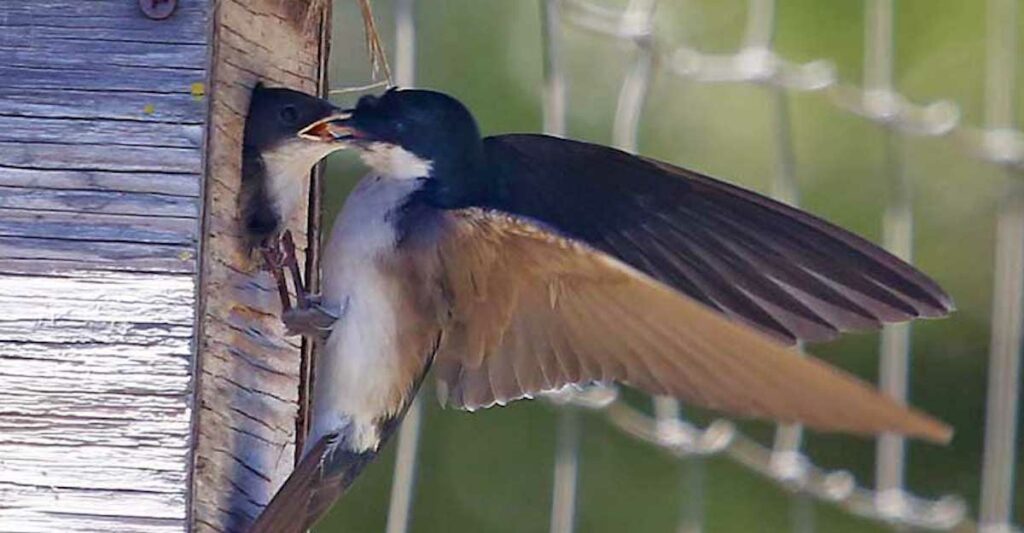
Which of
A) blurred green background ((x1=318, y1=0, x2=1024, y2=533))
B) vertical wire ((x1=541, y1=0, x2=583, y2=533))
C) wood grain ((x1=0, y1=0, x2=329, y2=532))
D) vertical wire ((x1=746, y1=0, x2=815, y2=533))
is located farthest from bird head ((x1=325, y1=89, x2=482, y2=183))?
blurred green background ((x1=318, y1=0, x2=1024, y2=533))

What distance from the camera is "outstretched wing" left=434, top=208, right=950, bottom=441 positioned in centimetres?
185

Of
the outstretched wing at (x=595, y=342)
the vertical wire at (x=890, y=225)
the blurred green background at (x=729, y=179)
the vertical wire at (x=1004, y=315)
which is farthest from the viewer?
the blurred green background at (x=729, y=179)

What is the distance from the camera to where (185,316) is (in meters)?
2.01

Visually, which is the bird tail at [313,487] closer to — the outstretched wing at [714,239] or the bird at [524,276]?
the bird at [524,276]

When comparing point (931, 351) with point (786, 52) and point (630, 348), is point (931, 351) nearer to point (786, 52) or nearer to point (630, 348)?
point (786, 52)

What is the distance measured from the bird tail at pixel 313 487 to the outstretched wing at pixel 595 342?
0.12m

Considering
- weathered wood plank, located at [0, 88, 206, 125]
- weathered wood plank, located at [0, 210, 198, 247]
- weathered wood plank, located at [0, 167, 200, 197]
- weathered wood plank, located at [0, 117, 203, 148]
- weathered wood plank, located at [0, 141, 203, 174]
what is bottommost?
weathered wood plank, located at [0, 210, 198, 247]

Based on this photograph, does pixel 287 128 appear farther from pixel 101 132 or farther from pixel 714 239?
pixel 714 239

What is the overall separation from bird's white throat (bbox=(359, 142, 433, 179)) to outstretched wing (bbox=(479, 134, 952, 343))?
6 centimetres

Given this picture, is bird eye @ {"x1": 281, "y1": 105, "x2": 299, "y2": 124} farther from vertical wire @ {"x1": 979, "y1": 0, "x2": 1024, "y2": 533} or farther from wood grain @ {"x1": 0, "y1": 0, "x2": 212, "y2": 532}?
vertical wire @ {"x1": 979, "y1": 0, "x2": 1024, "y2": 533}

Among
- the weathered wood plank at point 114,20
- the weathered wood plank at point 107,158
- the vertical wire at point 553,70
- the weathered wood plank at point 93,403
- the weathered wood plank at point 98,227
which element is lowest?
the weathered wood plank at point 93,403

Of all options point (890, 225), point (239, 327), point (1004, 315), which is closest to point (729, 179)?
point (890, 225)

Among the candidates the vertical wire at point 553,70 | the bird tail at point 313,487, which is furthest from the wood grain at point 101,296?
the vertical wire at point 553,70

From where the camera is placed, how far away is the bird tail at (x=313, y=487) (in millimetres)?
2119
